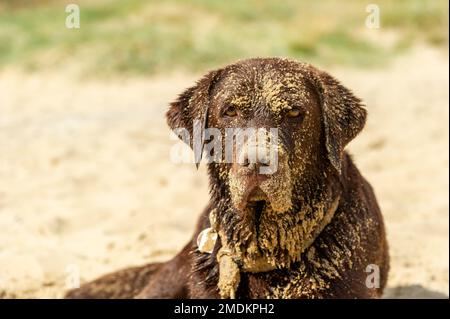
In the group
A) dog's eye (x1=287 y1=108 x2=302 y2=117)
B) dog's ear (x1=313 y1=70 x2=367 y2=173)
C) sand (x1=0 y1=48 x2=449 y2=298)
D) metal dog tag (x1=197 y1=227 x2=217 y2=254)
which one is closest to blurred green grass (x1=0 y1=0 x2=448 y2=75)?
sand (x1=0 y1=48 x2=449 y2=298)

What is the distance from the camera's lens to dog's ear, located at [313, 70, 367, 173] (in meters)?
4.74

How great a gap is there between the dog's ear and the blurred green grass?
10242 millimetres

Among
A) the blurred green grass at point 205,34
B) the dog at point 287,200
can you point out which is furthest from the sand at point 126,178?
the dog at point 287,200

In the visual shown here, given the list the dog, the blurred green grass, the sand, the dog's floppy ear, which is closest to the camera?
the dog

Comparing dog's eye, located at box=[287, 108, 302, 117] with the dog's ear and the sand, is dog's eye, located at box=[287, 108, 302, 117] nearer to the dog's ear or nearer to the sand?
the dog's ear

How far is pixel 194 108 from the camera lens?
4980 mm

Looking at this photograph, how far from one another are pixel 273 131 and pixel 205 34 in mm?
12935

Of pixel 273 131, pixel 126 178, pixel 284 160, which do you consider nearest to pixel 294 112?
pixel 273 131

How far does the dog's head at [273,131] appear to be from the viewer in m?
4.44

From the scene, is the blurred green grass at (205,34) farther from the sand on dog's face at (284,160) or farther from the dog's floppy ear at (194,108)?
the sand on dog's face at (284,160)

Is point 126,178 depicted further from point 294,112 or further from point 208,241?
point 294,112

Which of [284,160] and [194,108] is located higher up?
[194,108]

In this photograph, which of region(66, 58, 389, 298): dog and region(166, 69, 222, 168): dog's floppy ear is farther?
region(166, 69, 222, 168): dog's floppy ear
